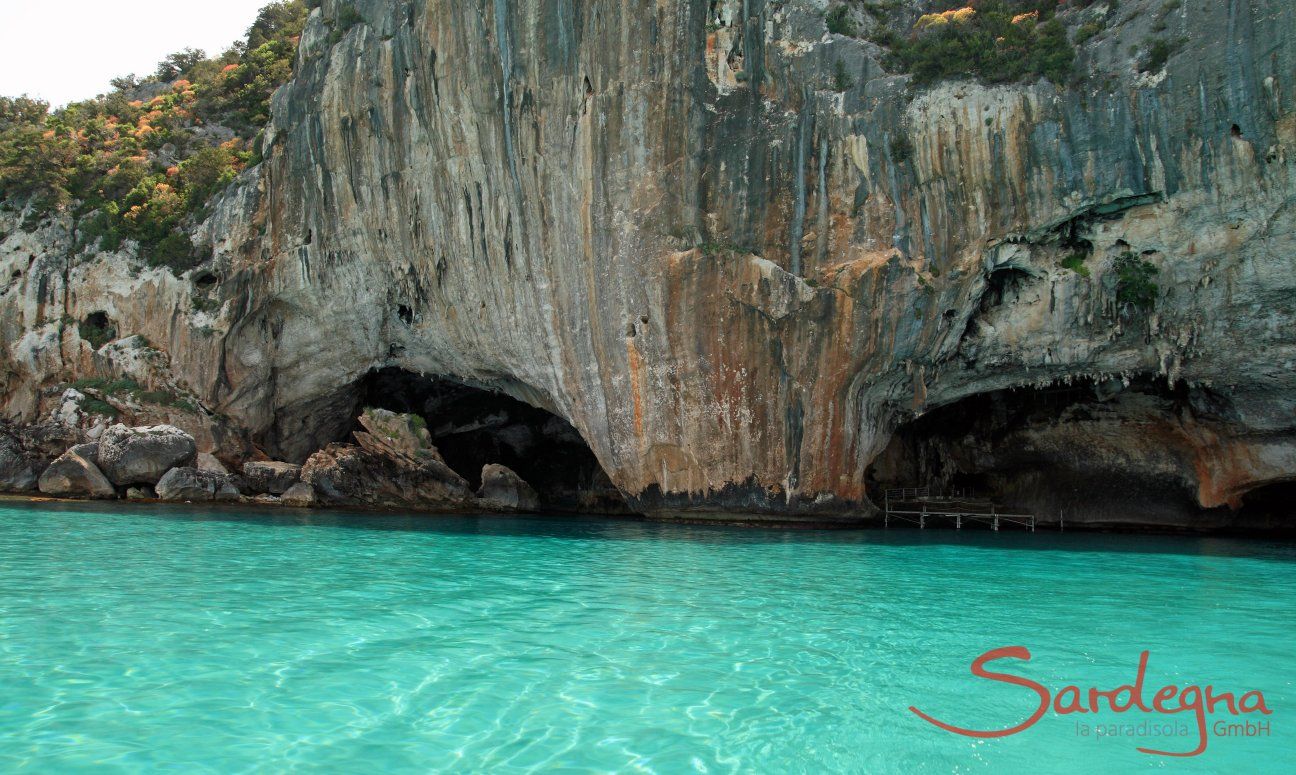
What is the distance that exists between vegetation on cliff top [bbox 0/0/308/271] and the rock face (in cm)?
684

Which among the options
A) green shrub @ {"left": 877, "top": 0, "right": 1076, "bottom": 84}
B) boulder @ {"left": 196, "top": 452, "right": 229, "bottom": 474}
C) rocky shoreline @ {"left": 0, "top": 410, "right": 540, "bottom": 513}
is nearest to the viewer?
green shrub @ {"left": 877, "top": 0, "right": 1076, "bottom": 84}

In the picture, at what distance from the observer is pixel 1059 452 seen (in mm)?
24844

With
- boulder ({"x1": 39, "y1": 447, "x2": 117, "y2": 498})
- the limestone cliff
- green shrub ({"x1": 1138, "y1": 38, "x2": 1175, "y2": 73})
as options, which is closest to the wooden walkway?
the limestone cliff

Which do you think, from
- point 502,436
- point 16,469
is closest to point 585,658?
point 502,436

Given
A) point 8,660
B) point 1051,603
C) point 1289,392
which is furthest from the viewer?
point 1289,392

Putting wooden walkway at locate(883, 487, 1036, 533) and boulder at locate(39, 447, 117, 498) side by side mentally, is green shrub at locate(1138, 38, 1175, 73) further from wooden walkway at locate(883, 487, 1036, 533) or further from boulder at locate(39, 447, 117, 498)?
boulder at locate(39, 447, 117, 498)

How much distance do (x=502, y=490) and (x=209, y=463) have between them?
8.38 metres

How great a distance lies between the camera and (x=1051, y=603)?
992 centimetres

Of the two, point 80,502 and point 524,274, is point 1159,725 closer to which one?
point 524,274

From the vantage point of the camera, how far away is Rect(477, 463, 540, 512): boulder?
86.8ft

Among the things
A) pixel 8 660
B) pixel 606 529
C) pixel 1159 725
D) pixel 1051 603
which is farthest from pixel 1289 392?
pixel 8 660

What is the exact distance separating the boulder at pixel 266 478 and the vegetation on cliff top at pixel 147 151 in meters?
6.89

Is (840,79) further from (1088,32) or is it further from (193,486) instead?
(193,486)

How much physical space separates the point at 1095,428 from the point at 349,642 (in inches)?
869
